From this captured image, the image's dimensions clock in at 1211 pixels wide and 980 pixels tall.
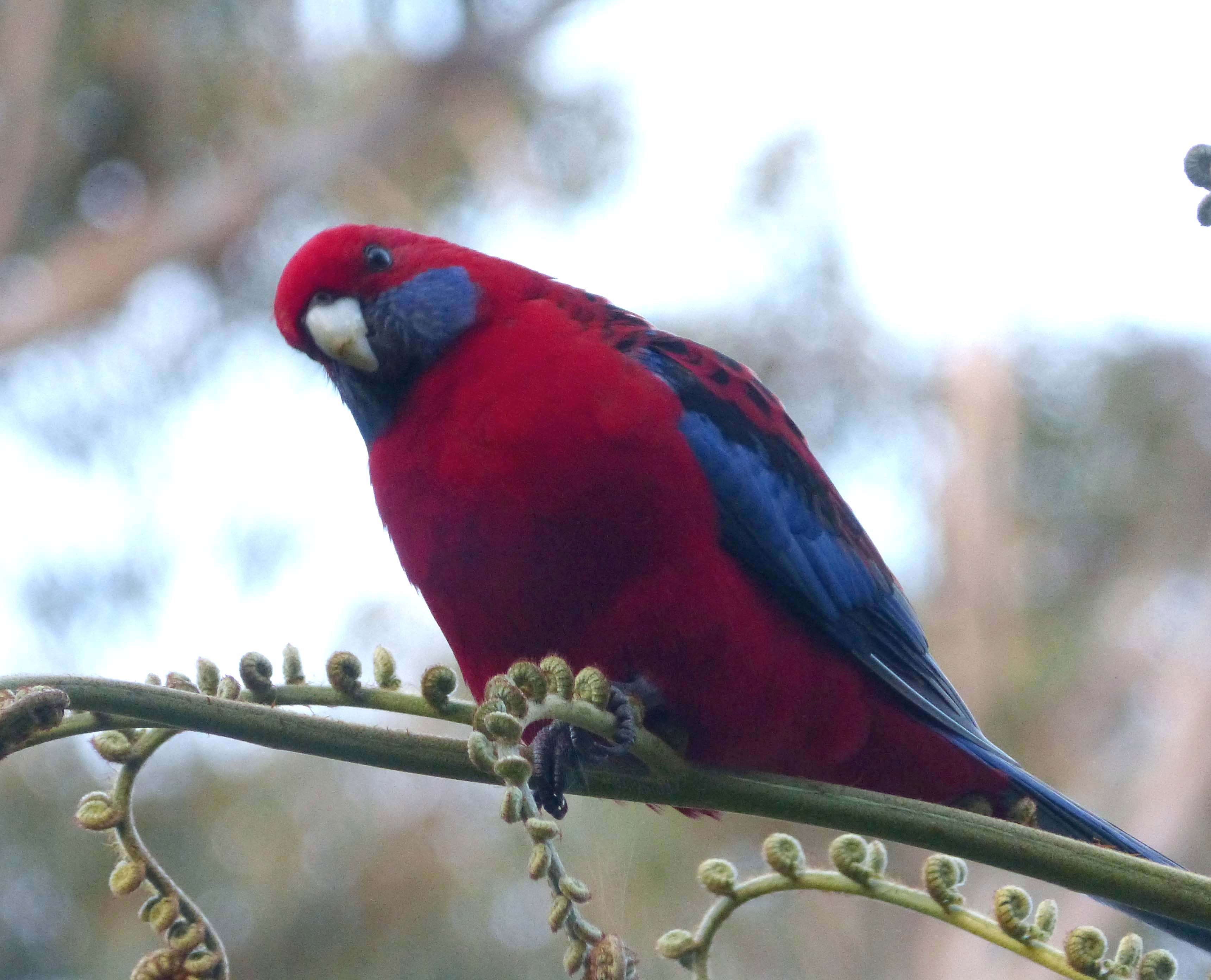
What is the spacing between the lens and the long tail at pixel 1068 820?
6.57 feet

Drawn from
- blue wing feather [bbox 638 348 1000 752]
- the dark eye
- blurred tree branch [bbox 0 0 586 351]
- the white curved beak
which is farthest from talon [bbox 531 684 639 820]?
blurred tree branch [bbox 0 0 586 351]

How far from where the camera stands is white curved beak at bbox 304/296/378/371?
2410mm

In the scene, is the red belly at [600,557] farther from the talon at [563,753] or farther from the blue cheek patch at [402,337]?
the talon at [563,753]

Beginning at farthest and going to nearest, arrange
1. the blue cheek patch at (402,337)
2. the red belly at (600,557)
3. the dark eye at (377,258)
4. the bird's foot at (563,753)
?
the dark eye at (377,258) < the blue cheek patch at (402,337) < the red belly at (600,557) < the bird's foot at (563,753)

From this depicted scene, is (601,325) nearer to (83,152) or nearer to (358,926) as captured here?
(358,926)

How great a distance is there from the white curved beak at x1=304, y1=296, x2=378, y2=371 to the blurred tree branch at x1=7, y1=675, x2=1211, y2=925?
1162mm

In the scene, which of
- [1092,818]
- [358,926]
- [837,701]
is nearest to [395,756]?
[837,701]

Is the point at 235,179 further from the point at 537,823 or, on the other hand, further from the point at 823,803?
the point at 537,823

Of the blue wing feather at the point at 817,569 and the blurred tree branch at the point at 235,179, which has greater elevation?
the blurred tree branch at the point at 235,179

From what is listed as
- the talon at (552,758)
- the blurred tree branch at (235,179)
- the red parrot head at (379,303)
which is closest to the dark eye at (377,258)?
the red parrot head at (379,303)

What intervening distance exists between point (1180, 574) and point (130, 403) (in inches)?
228

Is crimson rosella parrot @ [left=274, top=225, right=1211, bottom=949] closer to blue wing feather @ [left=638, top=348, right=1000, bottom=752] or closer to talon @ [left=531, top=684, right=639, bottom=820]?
blue wing feather @ [left=638, top=348, right=1000, bottom=752]

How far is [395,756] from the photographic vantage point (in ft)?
4.23

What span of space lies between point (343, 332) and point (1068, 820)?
5.28ft
